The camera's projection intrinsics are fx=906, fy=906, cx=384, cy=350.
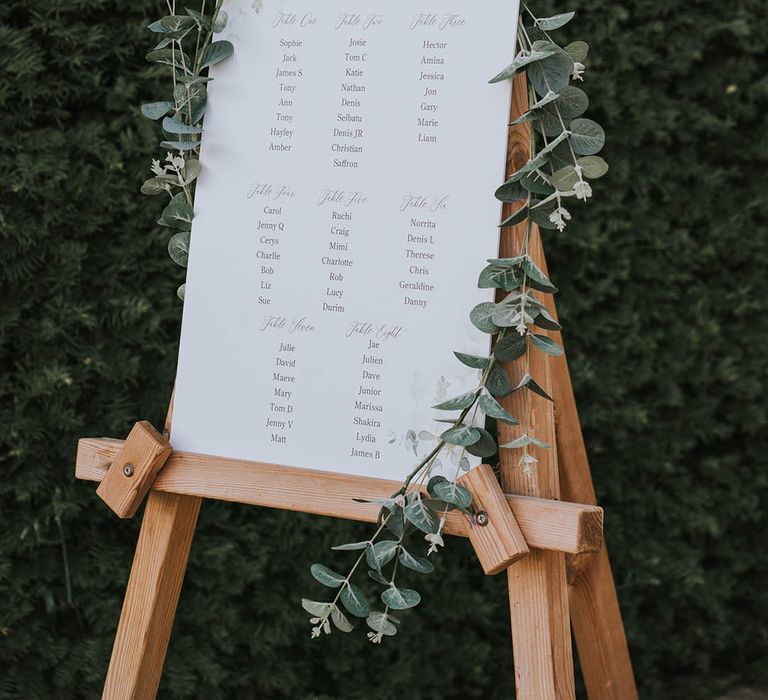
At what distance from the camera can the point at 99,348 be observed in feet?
6.23

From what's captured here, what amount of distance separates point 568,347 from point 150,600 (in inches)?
47.9

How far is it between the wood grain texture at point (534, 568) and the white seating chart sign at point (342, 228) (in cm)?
3

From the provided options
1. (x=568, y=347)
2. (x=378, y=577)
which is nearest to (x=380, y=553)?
(x=378, y=577)

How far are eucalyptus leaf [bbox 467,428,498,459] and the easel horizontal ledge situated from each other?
0.07m

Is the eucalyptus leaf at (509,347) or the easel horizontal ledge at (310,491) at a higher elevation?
the eucalyptus leaf at (509,347)

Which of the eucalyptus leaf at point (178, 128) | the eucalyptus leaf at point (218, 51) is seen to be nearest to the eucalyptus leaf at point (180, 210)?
the eucalyptus leaf at point (178, 128)

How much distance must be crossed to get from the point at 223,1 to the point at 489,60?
45 centimetres

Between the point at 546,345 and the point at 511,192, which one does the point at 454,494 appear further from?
the point at 511,192

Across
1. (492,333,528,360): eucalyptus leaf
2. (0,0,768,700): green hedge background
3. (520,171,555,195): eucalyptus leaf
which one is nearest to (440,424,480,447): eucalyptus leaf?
(492,333,528,360): eucalyptus leaf

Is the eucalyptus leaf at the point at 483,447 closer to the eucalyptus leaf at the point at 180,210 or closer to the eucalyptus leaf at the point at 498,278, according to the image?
the eucalyptus leaf at the point at 498,278

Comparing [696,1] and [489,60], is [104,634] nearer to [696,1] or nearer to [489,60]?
[489,60]

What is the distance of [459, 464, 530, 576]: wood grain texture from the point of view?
1168mm

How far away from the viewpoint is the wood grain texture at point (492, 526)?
3.83ft

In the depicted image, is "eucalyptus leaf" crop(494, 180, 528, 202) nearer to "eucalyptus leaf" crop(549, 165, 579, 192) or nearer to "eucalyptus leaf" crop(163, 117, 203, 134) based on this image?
"eucalyptus leaf" crop(549, 165, 579, 192)
